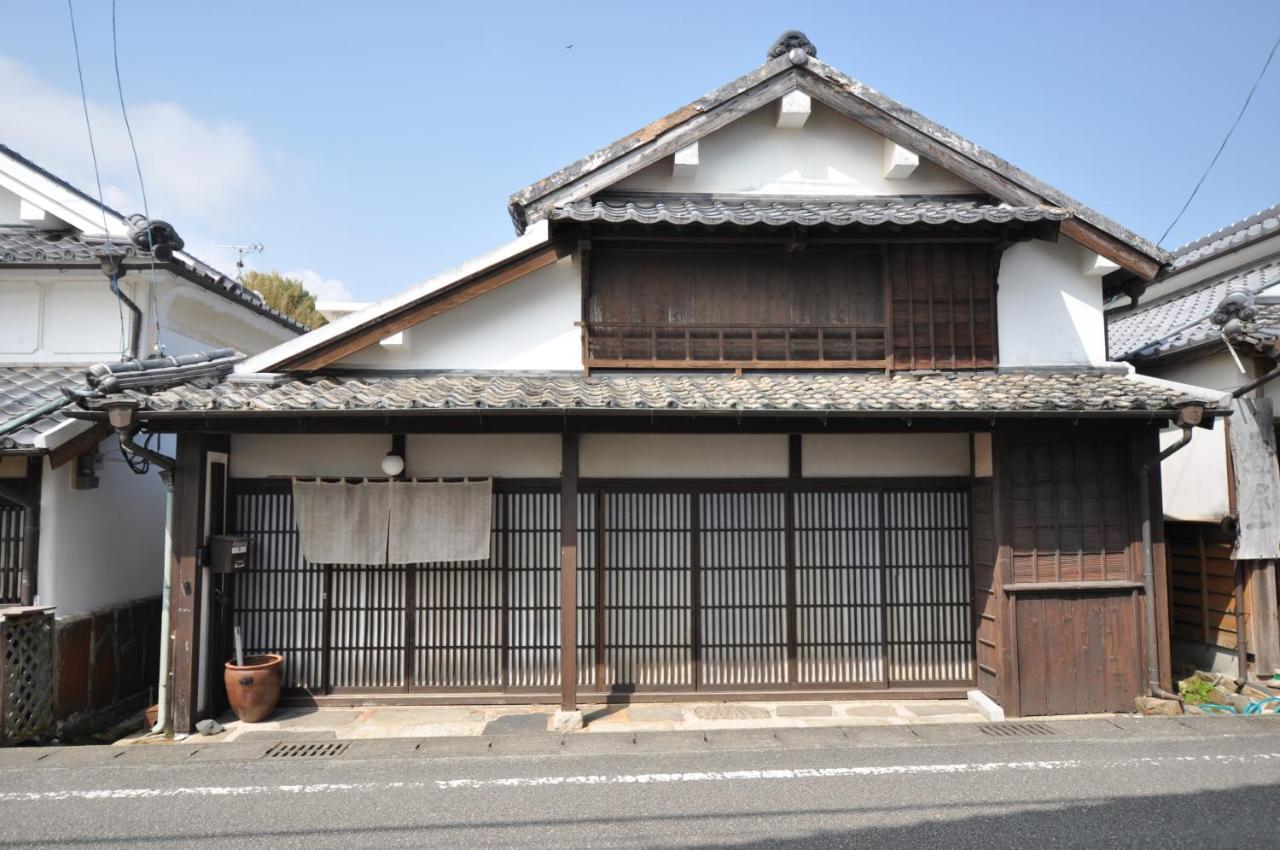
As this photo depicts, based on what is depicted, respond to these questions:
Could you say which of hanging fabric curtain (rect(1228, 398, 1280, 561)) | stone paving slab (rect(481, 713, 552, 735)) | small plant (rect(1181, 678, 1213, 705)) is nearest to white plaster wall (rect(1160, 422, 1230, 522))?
hanging fabric curtain (rect(1228, 398, 1280, 561))

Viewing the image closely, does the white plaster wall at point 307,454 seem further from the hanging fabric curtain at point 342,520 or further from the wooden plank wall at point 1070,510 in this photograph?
the wooden plank wall at point 1070,510

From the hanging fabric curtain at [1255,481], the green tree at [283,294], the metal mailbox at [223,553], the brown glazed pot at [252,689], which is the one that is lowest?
the brown glazed pot at [252,689]

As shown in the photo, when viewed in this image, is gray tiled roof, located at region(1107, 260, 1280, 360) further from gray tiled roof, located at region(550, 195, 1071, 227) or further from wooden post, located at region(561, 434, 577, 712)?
wooden post, located at region(561, 434, 577, 712)

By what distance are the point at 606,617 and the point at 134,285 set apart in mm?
7853

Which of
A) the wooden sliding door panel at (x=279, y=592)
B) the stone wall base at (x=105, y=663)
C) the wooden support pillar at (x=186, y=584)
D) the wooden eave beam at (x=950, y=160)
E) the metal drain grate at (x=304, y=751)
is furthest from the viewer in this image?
the wooden eave beam at (x=950, y=160)

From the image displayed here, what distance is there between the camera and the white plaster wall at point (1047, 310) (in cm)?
979

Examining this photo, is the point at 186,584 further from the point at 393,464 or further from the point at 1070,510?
the point at 1070,510

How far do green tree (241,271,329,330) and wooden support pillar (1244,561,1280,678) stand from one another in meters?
28.6

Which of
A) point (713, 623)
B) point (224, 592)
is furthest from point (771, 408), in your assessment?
point (224, 592)

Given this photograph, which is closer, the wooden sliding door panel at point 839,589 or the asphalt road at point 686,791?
the asphalt road at point 686,791

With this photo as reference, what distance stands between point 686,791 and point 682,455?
157 inches

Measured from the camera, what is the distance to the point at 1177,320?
12.6 m

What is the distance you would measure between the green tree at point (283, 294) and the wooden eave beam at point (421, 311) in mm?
22448

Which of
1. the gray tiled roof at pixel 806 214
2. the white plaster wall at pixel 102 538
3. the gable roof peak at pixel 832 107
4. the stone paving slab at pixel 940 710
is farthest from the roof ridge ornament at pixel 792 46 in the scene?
the white plaster wall at pixel 102 538
